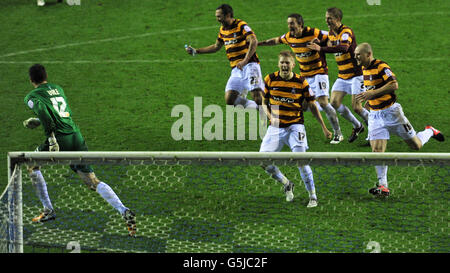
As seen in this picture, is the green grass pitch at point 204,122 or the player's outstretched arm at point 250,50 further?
the player's outstretched arm at point 250,50

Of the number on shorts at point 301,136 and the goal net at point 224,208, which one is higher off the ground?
the number on shorts at point 301,136

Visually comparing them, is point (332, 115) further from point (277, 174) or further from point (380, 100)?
point (277, 174)

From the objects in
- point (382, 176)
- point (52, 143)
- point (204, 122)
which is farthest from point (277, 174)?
point (204, 122)

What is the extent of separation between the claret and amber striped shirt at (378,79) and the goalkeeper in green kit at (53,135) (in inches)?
136

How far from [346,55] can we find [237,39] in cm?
170

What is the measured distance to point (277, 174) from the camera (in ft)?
30.6

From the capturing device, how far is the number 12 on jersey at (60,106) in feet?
29.7

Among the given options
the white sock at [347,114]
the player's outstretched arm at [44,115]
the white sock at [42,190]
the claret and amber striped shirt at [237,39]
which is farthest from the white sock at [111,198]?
the white sock at [347,114]

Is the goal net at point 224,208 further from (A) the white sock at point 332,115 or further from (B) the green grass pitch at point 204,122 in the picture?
(A) the white sock at point 332,115

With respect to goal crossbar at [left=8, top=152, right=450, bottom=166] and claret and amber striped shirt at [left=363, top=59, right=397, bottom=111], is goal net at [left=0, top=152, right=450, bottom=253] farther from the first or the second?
claret and amber striped shirt at [left=363, top=59, right=397, bottom=111]

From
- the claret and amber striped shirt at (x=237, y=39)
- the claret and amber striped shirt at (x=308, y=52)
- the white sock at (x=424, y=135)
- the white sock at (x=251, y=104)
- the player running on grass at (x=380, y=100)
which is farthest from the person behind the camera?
the white sock at (x=251, y=104)

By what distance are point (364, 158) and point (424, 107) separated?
21.7 feet

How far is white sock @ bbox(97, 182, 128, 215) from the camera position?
8617 millimetres
